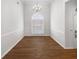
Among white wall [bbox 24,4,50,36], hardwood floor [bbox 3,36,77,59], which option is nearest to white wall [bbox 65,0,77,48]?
hardwood floor [bbox 3,36,77,59]

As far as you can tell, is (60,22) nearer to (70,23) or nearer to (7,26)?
(70,23)

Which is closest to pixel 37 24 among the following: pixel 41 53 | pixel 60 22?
pixel 60 22

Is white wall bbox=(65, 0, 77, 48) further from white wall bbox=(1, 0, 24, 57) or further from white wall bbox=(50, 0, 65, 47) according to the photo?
white wall bbox=(1, 0, 24, 57)

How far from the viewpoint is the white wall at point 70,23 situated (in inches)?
261

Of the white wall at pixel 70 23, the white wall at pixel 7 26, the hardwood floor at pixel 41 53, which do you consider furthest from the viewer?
the white wall at pixel 70 23

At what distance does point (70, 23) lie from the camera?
262 inches

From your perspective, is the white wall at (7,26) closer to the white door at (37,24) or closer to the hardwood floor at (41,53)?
the hardwood floor at (41,53)

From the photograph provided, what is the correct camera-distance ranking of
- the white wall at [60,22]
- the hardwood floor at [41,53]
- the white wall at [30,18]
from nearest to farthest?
the hardwood floor at [41,53], the white wall at [60,22], the white wall at [30,18]

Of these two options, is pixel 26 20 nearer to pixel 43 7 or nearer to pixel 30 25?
pixel 30 25

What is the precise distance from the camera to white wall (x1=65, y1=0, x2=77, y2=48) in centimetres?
662

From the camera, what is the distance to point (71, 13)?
6.64m

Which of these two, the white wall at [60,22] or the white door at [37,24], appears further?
the white door at [37,24]

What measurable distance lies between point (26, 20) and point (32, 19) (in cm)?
70

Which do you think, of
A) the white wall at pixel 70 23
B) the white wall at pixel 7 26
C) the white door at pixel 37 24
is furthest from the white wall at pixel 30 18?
the white wall at pixel 70 23
